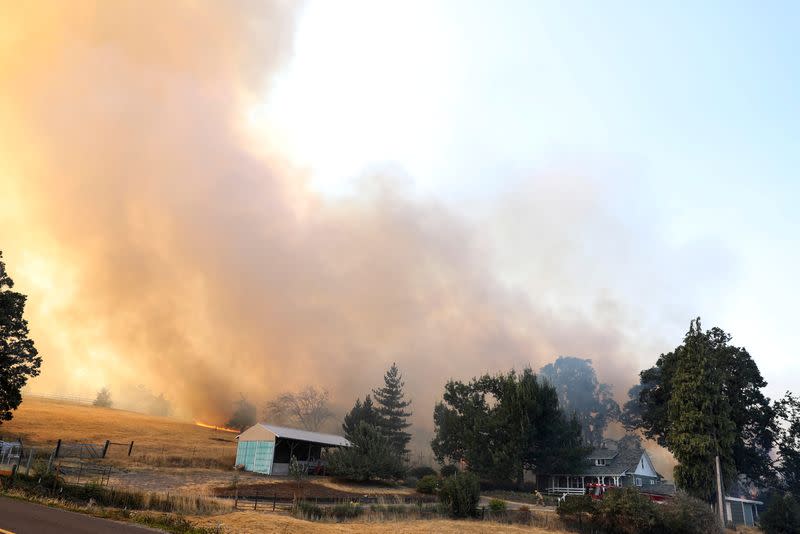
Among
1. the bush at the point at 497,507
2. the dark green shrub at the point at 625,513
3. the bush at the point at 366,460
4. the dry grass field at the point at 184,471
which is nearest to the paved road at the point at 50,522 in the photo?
the dry grass field at the point at 184,471

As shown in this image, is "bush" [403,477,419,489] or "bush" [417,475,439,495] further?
"bush" [403,477,419,489]

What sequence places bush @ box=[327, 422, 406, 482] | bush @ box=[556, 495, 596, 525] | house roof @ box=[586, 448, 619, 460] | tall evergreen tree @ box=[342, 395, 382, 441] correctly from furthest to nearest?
tall evergreen tree @ box=[342, 395, 382, 441]
house roof @ box=[586, 448, 619, 460]
bush @ box=[327, 422, 406, 482]
bush @ box=[556, 495, 596, 525]

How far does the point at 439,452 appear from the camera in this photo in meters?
79.9

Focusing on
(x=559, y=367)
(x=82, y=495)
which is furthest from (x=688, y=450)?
(x=559, y=367)

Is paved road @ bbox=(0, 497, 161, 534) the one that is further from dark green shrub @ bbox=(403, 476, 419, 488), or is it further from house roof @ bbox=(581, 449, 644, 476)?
house roof @ bbox=(581, 449, 644, 476)

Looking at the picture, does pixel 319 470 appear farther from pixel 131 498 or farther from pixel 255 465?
pixel 131 498

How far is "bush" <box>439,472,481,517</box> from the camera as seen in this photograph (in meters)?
35.1

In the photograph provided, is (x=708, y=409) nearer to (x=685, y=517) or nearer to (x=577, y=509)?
(x=685, y=517)

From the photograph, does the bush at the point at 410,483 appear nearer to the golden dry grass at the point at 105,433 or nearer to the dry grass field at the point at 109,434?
the dry grass field at the point at 109,434

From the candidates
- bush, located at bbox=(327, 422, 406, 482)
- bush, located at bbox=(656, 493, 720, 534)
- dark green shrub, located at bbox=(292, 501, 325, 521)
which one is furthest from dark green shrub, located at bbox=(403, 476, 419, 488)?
bush, located at bbox=(656, 493, 720, 534)

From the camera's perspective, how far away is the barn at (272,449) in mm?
56469

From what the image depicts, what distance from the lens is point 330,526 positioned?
84.3 feet

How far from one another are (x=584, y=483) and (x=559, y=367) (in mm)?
70338

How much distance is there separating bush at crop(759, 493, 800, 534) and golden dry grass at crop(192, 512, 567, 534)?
27277 mm
